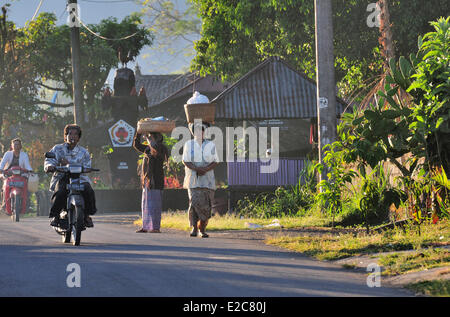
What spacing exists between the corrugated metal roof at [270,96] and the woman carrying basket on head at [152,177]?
6418 mm

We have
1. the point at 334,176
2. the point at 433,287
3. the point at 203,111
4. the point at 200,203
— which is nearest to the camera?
the point at 433,287

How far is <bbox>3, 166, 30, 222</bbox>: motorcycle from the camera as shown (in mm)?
20844

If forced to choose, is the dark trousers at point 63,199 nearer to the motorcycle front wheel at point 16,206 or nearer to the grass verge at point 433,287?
the grass verge at point 433,287

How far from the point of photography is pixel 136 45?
44000 millimetres

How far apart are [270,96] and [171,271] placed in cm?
1384

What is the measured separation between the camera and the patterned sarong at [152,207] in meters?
15.6

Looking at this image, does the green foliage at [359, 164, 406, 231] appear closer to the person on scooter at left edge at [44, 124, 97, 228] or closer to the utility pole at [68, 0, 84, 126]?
the person on scooter at left edge at [44, 124, 97, 228]

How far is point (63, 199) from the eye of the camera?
1297 cm

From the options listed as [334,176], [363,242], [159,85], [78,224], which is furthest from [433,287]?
[159,85]

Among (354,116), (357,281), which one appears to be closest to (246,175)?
(354,116)

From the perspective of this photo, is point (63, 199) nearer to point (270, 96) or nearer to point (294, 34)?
point (270, 96)

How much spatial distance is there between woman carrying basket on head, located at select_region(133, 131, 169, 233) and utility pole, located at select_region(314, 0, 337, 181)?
3.30 meters

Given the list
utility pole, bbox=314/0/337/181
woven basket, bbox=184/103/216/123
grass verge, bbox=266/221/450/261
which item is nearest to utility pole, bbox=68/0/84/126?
woven basket, bbox=184/103/216/123
